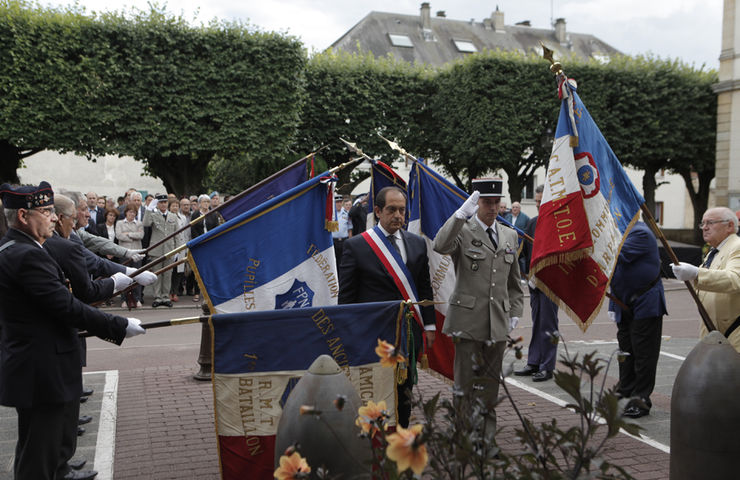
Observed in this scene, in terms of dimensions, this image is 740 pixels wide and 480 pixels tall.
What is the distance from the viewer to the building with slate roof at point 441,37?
46.8 meters

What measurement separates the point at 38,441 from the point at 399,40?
45.9 m

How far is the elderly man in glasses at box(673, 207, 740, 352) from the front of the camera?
533 cm

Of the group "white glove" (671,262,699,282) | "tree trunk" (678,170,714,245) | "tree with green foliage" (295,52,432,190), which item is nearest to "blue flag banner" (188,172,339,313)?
"white glove" (671,262,699,282)

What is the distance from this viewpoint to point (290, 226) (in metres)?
6.16

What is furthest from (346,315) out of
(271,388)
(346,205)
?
(346,205)

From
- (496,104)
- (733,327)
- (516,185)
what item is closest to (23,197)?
(733,327)

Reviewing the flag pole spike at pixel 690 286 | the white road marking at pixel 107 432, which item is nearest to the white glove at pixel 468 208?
the flag pole spike at pixel 690 286

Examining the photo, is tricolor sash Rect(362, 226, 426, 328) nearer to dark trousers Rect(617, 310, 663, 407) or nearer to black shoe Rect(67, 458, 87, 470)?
dark trousers Rect(617, 310, 663, 407)

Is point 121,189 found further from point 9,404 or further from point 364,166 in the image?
point 9,404

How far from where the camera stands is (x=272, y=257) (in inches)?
237

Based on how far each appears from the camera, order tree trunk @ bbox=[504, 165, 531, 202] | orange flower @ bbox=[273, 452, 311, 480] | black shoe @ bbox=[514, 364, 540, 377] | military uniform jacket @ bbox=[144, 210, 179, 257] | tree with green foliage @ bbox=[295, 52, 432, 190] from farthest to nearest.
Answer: tree trunk @ bbox=[504, 165, 531, 202] < tree with green foliage @ bbox=[295, 52, 432, 190] < military uniform jacket @ bbox=[144, 210, 179, 257] < black shoe @ bbox=[514, 364, 540, 377] < orange flower @ bbox=[273, 452, 311, 480]

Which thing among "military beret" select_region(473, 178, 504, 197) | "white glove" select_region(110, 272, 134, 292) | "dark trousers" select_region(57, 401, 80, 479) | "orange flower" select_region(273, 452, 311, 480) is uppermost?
"military beret" select_region(473, 178, 504, 197)

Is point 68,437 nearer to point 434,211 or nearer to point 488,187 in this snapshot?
point 488,187

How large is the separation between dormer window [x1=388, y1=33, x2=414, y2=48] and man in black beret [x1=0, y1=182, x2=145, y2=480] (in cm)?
4477
